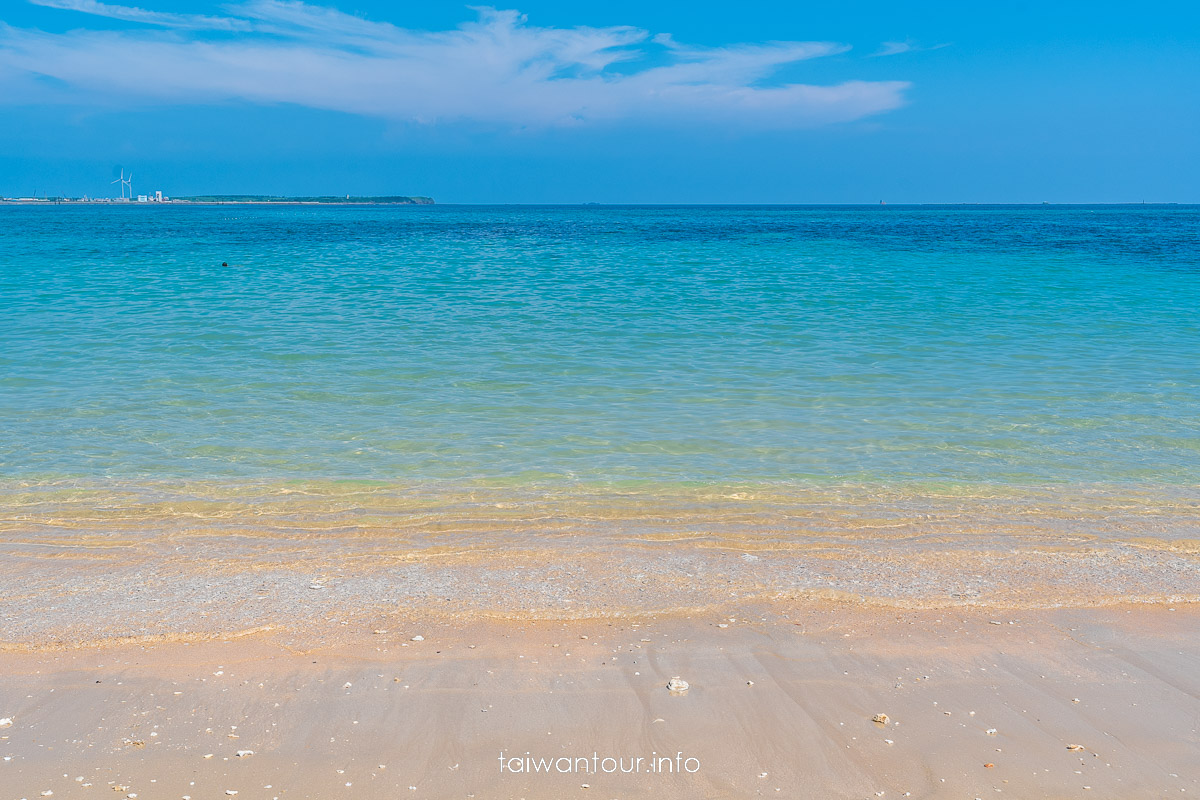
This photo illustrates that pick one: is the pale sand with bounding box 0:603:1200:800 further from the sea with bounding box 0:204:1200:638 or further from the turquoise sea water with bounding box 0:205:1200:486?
the turquoise sea water with bounding box 0:205:1200:486

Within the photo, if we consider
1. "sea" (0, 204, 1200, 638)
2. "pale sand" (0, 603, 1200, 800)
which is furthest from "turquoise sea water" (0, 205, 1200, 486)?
"pale sand" (0, 603, 1200, 800)

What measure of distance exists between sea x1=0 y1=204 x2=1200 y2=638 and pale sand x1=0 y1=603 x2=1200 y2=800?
90cm

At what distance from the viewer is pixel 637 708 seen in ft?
14.3

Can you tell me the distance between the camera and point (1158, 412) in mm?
10859

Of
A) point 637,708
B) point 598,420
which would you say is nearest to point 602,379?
point 598,420

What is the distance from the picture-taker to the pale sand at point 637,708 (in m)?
3.80

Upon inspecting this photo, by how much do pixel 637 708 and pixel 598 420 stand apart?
6210 millimetres

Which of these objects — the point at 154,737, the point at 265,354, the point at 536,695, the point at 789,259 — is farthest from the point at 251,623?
the point at 789,259

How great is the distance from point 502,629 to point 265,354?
10.7 metres

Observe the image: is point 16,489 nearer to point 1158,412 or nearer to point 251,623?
point 251,623

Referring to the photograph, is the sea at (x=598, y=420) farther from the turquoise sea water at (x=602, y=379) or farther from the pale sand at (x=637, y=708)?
the pale sand at (x=637, y=708)

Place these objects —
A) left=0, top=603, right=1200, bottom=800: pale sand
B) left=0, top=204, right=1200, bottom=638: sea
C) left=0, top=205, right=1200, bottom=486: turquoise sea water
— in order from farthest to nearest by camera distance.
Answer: left=0, top=205, right=1200, bottom=486: turquoise sea water → left=0, top=204, right=1200, bottom=638: sea → left=0, top=603, right=1200, bottom=800: pale sand

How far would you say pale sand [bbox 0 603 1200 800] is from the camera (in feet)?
12.5

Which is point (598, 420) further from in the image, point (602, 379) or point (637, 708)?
point (637, 708)
